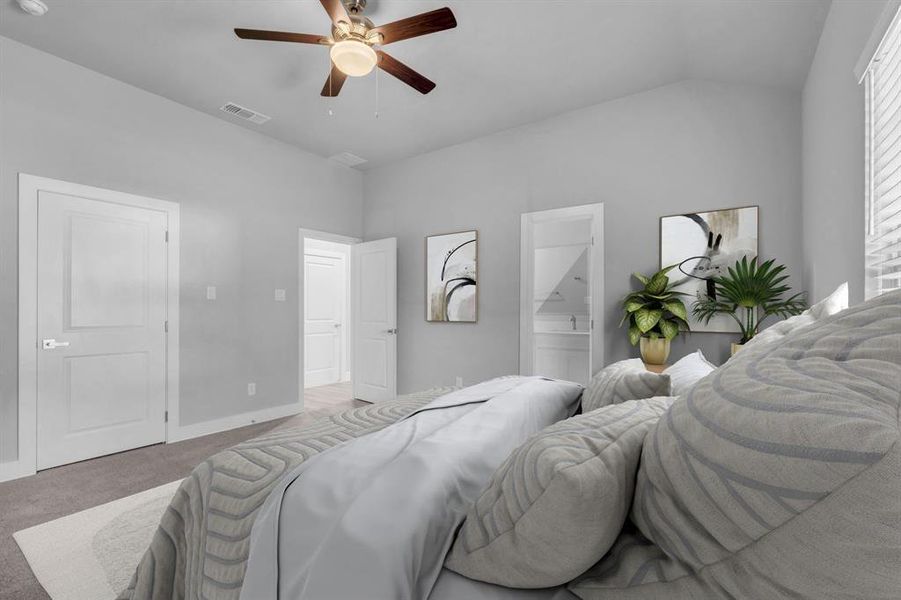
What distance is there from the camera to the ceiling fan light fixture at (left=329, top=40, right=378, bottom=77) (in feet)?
7.61

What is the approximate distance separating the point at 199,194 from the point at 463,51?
2.87m

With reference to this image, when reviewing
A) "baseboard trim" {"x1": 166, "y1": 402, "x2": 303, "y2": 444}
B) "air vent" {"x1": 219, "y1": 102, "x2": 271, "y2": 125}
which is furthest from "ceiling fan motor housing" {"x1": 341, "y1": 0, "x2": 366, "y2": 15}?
"baseboard trim" {"x1": 166, "y1": 402, "x2": 303, "y2": 444}

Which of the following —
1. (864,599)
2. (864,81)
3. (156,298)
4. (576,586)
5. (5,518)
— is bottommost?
(5,518)

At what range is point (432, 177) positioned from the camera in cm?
505

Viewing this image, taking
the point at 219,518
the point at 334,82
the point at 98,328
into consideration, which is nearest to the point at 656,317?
the point at 334,82

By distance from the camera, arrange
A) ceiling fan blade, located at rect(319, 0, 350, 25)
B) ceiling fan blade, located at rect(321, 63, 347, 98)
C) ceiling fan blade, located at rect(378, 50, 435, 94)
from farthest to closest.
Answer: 1. ceiling fan blade, located at rect(321, 63, 347, 98)
2. ceiling fan blade, located at rect(378, 50, 435, 94)
3. ceiling fan blade, located at rect(319, 0, 350, 25)

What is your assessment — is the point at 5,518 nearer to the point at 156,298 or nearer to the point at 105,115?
the point at 156,298

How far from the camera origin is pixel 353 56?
2344 mm

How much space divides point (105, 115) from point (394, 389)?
3.78 meters

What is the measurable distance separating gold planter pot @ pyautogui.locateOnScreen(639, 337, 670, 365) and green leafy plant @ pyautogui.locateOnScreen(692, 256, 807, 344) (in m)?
0.40

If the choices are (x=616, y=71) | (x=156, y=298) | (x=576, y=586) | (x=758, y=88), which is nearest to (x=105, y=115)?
(x=156, y=298)

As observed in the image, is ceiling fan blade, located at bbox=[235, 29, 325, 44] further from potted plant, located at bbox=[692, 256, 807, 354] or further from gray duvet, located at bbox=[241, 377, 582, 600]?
potted plant, located at bbox=[692, 256, 807, 354]

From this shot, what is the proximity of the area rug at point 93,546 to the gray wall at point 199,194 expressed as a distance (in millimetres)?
1266

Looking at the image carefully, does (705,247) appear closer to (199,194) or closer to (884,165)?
(884,165)
